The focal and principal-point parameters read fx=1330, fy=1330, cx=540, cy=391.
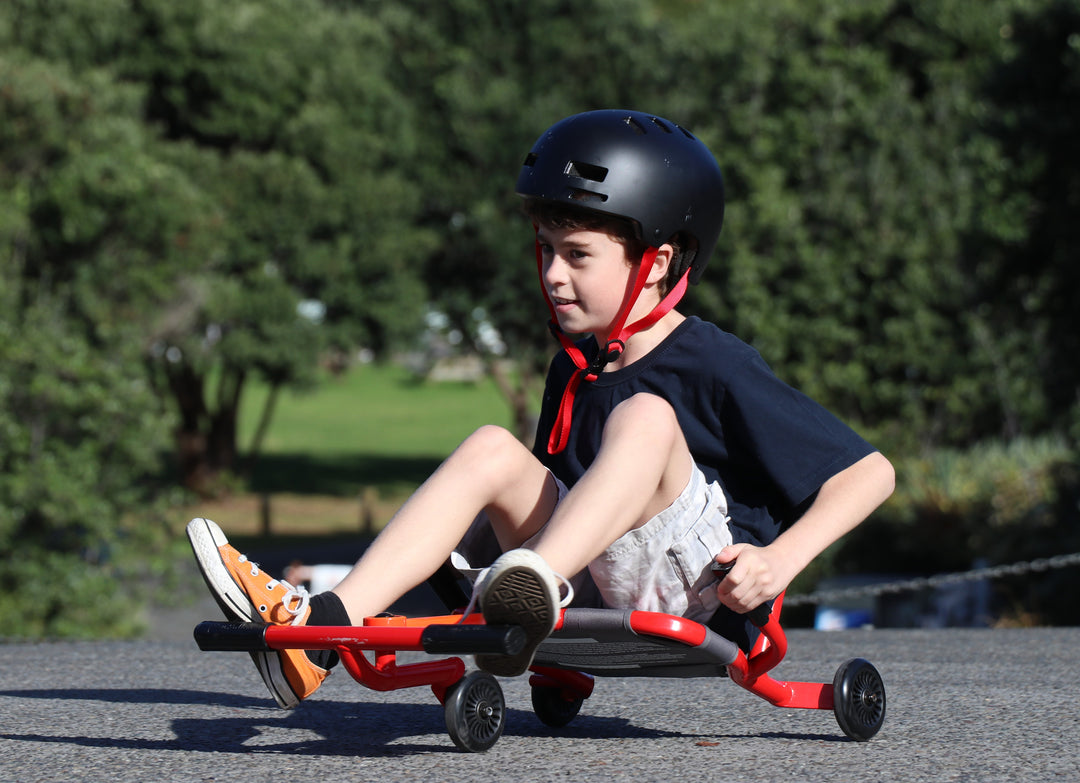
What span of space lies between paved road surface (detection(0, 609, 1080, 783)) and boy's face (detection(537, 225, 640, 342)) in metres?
1.01

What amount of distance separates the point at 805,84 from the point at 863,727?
1824 cm

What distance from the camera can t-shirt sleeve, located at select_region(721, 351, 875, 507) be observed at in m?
2.98

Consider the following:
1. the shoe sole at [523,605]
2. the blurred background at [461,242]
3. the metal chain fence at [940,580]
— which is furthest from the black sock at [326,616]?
the blurred background at [461,242]

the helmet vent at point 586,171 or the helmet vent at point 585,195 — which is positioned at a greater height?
the helmet vent at point 586,171

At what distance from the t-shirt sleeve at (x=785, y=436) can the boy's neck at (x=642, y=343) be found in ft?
0.81

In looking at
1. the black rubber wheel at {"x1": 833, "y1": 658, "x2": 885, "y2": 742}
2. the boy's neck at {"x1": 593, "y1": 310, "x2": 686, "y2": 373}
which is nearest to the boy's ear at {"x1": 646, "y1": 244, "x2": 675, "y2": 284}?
the boy's neck at {"x1": 593, "y1": 310, "x2": 686, "y2": 373}

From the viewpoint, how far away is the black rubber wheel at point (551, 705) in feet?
11.1

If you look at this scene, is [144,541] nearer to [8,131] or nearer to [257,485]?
[8,131]

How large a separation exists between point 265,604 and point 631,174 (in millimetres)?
1290

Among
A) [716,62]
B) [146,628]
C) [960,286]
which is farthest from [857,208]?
[146,628]

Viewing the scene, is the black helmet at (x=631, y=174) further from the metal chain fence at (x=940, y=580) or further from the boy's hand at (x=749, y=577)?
the metal chain fence at (x=940, y=580)

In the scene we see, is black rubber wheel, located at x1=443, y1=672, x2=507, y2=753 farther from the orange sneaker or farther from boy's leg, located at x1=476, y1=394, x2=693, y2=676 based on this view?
the orange sneaker

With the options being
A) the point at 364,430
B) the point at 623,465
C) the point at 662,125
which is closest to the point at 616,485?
the point at 623,465

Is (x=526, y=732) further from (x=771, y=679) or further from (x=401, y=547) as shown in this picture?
(x=401, y=547)
